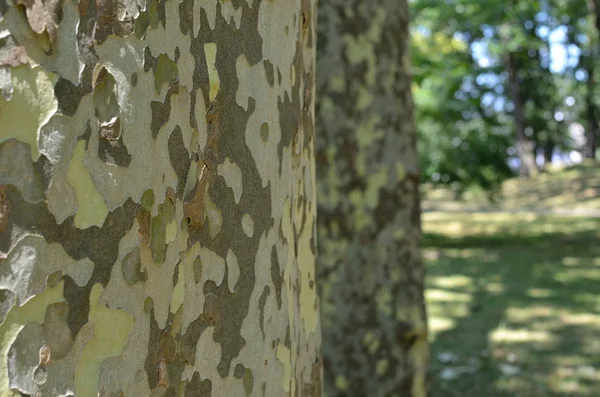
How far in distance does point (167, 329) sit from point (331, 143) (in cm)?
247

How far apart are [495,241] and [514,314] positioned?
19.7 feet

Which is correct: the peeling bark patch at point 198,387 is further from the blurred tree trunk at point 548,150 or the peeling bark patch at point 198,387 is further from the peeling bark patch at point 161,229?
the blurred tree trunk at point 548,150

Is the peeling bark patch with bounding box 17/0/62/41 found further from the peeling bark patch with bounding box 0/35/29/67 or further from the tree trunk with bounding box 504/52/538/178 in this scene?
the tree trunk with bounding box 504/52/538/178

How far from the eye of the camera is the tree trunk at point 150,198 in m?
0.89

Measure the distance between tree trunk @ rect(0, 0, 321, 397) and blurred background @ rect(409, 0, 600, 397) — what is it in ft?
13.6

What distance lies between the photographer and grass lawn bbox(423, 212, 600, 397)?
5.25m

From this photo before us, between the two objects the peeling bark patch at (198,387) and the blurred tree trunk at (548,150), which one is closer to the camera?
the peeling bark patch at (198,387)

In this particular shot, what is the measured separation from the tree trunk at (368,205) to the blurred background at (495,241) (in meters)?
1.72

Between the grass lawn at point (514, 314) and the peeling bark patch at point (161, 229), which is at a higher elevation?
the peeling bark patch at point (161, 229)

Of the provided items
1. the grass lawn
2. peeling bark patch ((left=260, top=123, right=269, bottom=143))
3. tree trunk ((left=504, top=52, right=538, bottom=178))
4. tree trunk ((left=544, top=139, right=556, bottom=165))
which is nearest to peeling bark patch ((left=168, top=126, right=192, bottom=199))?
peeling bark patch ((left=260, top=123, right=269, bottom=143))

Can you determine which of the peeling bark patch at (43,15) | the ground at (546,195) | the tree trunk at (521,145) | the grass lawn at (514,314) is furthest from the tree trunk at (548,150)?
the peeling bark patch at (43,15)

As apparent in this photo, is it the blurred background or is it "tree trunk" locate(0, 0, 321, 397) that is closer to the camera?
"tree trunk" locate(0, 0, 321, 397)

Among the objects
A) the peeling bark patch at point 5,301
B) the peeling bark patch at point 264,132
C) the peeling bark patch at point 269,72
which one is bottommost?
the peeling bark patch at point 5,301

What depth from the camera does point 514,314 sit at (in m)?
7.23
